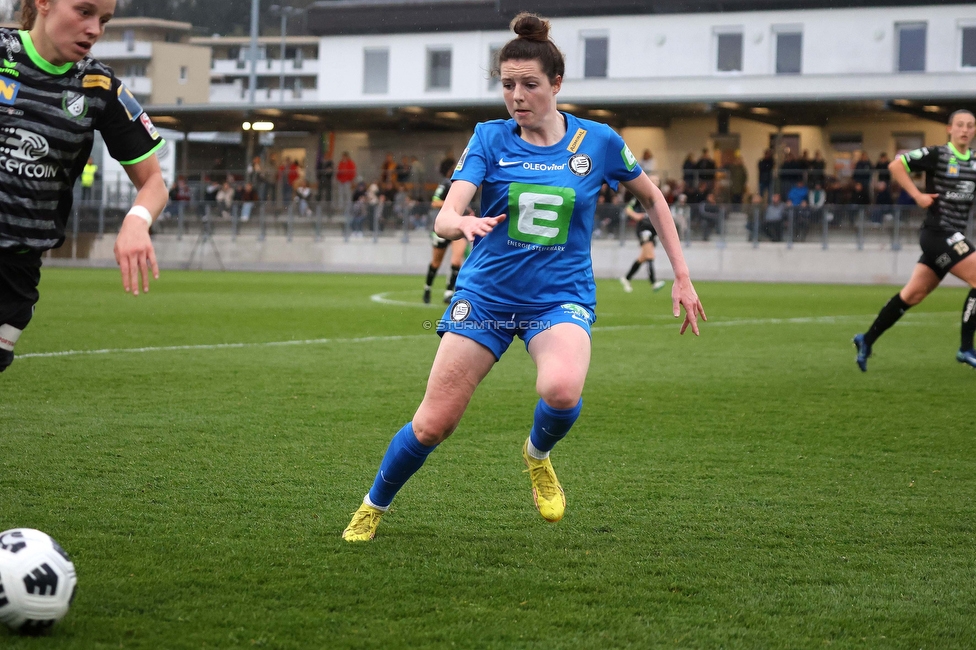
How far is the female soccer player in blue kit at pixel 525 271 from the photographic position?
4.38 meters

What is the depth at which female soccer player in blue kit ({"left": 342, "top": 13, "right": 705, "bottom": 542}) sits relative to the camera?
4.38 meters

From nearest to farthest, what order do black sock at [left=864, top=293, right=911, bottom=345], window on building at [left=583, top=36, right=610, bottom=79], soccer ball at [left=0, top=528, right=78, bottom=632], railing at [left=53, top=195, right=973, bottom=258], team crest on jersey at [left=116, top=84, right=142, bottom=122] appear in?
soccer ball at [left=0, top=528, right=78, bottom=632] < team crest on jersey at [left=116, top=84, right=142, bottom=122] < black sock at [left=864, top=293, right=911, bottom=345] < railing at [left=53, top=195, right=973, bottom=258] < window on building at [left=583, top=36, right=610, bottom=79]

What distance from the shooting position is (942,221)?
984 cm

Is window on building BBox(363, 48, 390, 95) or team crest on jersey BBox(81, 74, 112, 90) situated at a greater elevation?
window on building BBox(363, 48, 390, 95)

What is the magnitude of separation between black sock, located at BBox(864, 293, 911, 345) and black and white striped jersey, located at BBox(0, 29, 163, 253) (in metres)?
7.76

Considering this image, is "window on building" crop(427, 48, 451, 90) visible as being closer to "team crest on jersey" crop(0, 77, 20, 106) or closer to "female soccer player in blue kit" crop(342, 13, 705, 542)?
"female soccer player in blue kit" crop(342, 13, 705, 542)

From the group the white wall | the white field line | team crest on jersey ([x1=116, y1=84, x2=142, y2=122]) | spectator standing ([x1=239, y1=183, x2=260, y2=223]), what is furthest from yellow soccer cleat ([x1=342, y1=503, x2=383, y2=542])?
spectator standing ([x1=239, y1=183, x2=260, y2=223])

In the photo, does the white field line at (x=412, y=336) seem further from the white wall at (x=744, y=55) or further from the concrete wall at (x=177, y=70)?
the concrete wall at (x=177, y=70)

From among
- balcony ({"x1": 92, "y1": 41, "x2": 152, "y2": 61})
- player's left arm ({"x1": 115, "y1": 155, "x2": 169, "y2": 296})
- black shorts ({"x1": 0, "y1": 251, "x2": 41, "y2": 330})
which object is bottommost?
black shorts ({"x1": 0, "y1": 251, "x2": 41, "y2": 330})

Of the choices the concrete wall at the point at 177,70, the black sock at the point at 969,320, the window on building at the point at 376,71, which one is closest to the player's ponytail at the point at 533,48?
the black sock at the point at 969,320

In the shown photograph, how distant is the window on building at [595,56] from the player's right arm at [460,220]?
4115 centimetres

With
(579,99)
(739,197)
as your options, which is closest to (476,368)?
(739,197)

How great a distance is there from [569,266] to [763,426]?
123 inches

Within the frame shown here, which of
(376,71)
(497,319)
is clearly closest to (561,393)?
(497,319)
